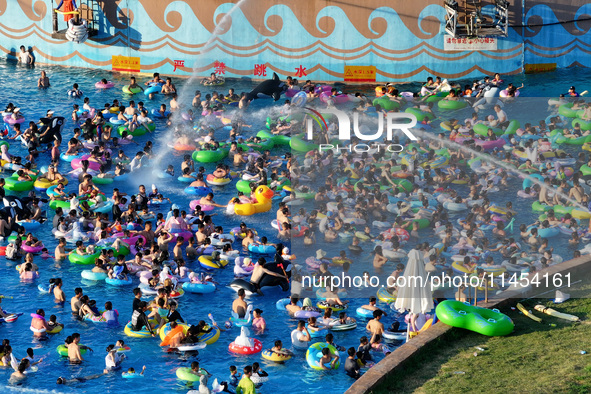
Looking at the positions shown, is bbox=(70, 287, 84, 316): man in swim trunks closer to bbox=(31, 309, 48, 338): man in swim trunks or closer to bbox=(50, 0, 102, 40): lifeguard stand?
bbox=(31, 309, 48, 338): man in swim trunks

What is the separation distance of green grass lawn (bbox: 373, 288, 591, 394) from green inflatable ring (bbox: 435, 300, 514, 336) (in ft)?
0.61

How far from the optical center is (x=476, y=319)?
2155 centimetres

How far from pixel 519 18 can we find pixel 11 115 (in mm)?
22656

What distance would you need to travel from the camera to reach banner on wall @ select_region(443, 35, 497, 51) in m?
43.0

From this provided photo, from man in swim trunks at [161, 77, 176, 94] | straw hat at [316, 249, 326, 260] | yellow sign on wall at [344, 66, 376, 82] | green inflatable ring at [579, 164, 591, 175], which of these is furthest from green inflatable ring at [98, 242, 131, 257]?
yellow sign on wall at [344, 66, 376, 82]

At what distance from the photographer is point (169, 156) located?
37.4 meters

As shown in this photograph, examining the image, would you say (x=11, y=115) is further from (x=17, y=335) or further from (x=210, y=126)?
(x=17, y=335)

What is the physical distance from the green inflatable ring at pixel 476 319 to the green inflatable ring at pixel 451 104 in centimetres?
1820

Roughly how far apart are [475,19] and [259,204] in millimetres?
15705

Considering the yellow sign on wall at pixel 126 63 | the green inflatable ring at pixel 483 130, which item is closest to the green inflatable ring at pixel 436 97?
the green inflatable ring at pixel 483 130

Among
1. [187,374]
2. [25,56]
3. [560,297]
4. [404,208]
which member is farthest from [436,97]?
[187,374]

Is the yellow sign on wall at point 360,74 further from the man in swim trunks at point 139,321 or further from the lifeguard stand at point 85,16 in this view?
the man in swim trunks at point 139,321

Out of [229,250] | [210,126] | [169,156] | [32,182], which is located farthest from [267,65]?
[229,250]

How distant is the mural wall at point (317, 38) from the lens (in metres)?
43.7
